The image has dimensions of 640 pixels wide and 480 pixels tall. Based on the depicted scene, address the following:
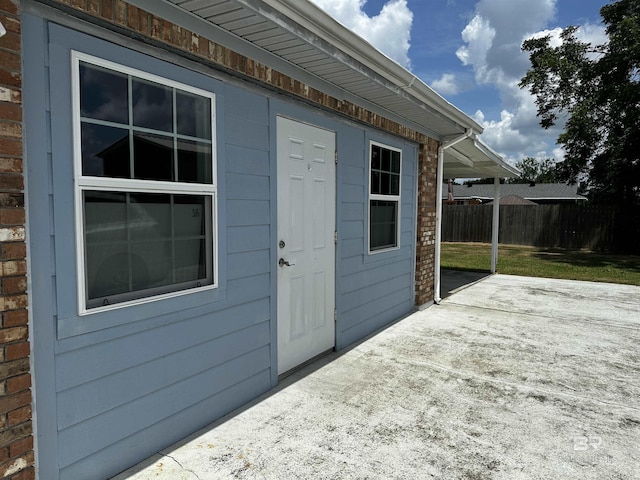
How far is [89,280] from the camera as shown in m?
2.19

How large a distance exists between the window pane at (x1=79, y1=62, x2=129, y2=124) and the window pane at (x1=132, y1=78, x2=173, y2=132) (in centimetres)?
6

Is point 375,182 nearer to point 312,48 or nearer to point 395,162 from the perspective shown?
point 395,162

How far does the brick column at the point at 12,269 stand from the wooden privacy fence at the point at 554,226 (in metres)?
18.7

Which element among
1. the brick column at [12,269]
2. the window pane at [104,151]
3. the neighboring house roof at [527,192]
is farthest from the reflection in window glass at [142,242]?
the neighboring house roof at [527,192]

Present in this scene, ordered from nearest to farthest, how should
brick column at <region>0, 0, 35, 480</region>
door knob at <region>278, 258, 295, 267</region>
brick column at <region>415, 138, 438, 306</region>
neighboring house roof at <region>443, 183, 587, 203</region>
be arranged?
1. brick column at <region>0, 0, 35, 480</region>
2. door knob at <region>278, 258, 295, 267</region>
3. brick column at <region>415, 138, 438, 306</region>
4. neighboring house roof at <region>443, 183, 587, 203</region>

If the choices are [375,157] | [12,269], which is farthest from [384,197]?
[12,269]

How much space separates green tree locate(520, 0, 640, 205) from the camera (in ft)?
46.1

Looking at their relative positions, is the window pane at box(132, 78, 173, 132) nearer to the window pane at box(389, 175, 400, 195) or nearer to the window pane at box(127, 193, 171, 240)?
the window pane at box(127, 193, 171, 240)

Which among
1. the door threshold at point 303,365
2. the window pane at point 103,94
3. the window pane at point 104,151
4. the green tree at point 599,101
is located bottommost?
the door threshold at point 303,365

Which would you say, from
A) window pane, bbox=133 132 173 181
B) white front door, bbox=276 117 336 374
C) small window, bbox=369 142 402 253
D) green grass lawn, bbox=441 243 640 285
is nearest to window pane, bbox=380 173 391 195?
small window, bbox=369 142 402 253

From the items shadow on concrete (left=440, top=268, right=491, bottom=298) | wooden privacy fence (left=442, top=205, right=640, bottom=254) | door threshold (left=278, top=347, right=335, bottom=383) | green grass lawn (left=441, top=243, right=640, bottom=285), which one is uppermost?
wooden privacy fence (left=442, top=205, right=640, bottom=254)

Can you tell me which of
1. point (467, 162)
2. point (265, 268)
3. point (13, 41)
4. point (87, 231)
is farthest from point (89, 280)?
point (467, 162)

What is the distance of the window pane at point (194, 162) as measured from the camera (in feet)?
8.63

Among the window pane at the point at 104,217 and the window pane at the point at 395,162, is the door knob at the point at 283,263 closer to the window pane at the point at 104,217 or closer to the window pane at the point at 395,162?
the window pane at the point at 104,217
